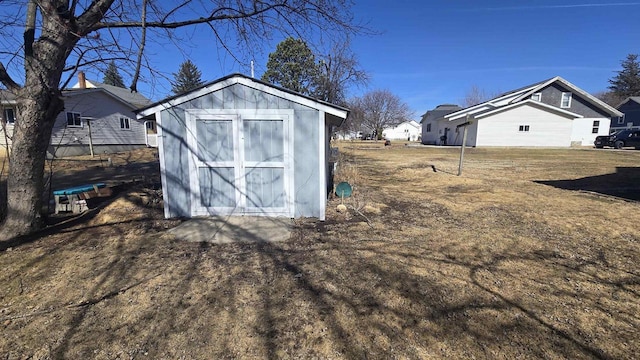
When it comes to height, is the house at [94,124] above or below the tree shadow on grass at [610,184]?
above

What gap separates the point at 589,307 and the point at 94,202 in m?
8.50

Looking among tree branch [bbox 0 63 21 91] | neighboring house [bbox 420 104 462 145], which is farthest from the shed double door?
neighboring house [bbox 420 104 462 145]

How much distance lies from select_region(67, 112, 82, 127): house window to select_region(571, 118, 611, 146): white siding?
4224 centimetres

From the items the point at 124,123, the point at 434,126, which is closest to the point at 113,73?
the point at 124,123

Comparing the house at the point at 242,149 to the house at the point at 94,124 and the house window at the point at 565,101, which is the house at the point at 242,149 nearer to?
the house at the point at 94,124

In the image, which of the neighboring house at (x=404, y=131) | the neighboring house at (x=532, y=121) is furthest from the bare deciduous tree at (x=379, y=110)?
the neighboring house at (x=532, y=121)

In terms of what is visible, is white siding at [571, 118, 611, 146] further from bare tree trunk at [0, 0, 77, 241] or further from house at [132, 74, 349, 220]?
bare tree trunk at [0, 0, 77, 241]

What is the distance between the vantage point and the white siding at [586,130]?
29.4 m

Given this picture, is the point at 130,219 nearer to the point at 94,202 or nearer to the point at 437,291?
the point at 94,202

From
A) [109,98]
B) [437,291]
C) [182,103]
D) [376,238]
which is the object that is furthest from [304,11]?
[109,98]

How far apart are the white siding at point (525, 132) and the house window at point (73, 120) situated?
30.9 m

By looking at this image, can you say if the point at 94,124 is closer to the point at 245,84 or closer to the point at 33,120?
the point at 33,120

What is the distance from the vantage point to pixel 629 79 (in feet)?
171

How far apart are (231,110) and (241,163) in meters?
1.01
